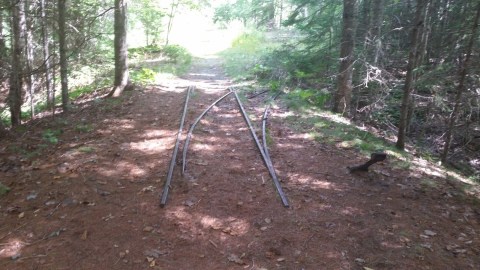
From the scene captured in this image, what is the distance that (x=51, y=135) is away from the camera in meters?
9.07

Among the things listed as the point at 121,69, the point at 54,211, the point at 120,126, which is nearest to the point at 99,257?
the point at 54,211

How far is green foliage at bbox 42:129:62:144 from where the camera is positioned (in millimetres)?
8698

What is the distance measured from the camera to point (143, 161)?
294 inches

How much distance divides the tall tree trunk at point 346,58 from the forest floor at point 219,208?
3.17 metres

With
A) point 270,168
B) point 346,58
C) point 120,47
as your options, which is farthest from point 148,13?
point 270,168

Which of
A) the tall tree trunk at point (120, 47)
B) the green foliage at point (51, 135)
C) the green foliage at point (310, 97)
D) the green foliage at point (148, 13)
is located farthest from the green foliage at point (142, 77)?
the green foliage at point (148, 13)

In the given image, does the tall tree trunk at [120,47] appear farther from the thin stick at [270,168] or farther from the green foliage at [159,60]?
the thin stick at [270,168]

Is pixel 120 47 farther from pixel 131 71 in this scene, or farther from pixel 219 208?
pixel 219 208

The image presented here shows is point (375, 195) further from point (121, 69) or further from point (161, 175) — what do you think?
point (121, 69)

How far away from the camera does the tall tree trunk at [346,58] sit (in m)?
10.7

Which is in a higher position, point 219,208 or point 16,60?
point 16,60

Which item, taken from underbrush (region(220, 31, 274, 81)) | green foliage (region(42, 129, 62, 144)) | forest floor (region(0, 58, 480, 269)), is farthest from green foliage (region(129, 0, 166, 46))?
forest floor (region(0, 58, 480, 269))

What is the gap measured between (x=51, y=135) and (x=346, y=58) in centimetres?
865

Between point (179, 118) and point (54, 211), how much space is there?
16.9 ft
